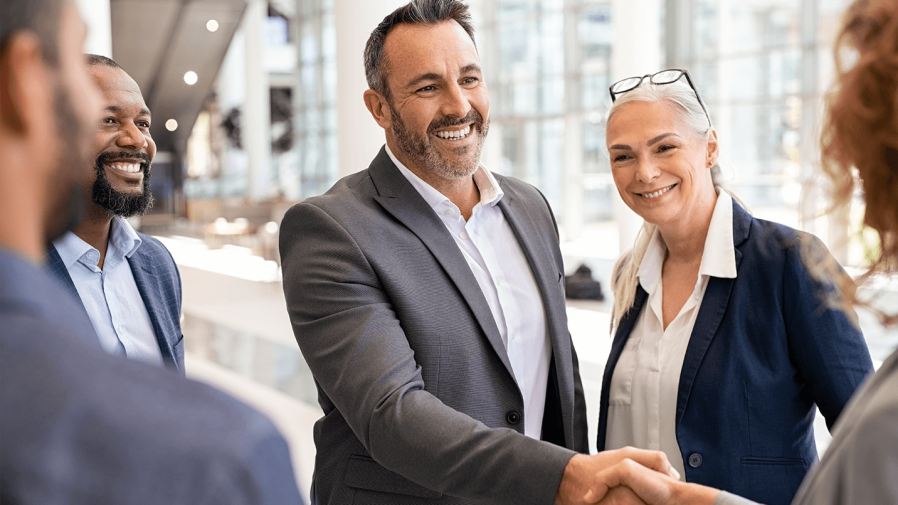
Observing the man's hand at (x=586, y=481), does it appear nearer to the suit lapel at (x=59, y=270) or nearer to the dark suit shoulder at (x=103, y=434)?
the dark suit shoulder at (x=103, y=434)

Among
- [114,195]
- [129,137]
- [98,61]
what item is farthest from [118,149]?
[98,61]

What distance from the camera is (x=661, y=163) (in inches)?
88.7

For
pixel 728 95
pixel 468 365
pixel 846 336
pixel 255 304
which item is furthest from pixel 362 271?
pixel 728 95

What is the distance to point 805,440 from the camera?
6.68 feet

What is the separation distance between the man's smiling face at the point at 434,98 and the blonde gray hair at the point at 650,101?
0.46 m

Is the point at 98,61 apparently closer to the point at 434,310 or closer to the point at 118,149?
the point at 118,149

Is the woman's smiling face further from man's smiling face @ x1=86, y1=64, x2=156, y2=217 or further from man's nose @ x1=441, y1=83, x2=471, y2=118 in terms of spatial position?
man's smiling face @ x1=86, y1=64, x2=156, y2=217

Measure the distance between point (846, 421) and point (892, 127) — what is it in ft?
1.10

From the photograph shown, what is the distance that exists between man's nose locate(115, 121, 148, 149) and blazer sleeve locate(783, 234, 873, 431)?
1.89m

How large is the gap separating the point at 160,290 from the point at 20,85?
1.93 metres

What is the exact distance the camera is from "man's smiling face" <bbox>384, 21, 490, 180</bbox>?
2.24 m

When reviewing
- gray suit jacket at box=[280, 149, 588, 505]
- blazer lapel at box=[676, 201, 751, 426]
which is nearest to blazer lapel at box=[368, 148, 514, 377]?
gray suit jacket at box=[280, 149, 588, 505]

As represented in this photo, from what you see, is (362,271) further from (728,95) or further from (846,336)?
(728,95)

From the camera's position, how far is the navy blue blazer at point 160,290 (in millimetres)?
2283
